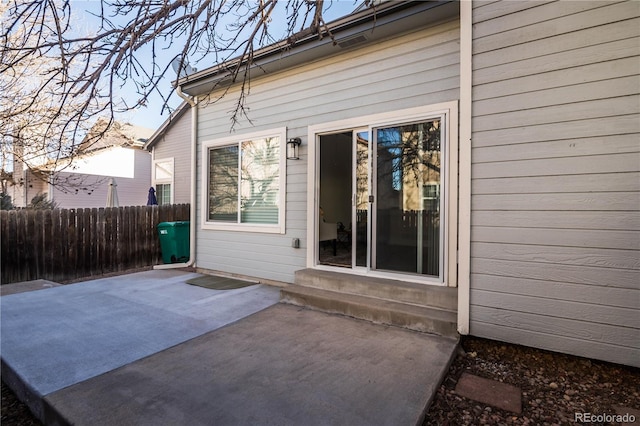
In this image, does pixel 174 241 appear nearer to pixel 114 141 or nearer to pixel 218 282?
pixel 218 282

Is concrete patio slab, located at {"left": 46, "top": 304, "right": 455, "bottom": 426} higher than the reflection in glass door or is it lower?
lower

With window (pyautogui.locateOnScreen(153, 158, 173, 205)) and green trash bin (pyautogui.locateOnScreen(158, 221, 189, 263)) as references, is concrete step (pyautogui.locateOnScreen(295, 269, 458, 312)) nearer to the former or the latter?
green trash bin (pyautogui.locateOnScreen(158, 221, 189, 263))

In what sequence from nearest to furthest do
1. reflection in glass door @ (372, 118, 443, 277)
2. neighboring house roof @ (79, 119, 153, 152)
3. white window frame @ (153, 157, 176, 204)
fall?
reflection in glass door @ (372, 118, 443, 277), neighboring house roof @ (79, 119, 153, 152), white window frame @ (153, 157, 176, 204)

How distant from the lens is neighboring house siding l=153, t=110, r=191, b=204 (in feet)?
32.8

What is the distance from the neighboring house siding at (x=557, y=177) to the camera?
2.18 metres

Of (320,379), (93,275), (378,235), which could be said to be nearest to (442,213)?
(378,235)

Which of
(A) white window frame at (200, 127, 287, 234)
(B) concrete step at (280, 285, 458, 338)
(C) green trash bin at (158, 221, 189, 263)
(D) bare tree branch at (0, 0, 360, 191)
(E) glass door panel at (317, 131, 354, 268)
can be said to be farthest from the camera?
(C) green trash bin at (158, 221, 189, 263)

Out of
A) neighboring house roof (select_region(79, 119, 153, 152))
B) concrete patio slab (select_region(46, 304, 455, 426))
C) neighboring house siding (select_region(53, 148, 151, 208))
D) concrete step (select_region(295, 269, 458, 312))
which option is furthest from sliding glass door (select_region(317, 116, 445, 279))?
neighboring house siding (select_region(53, 148, 151, 208))

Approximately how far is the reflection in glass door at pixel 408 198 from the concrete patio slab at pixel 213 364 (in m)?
0.89

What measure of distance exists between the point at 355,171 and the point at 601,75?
7.86 ft

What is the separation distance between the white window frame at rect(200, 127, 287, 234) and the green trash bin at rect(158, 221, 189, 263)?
34.4 inches

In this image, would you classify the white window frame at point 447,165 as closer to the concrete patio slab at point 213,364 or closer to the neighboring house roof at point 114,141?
the concrete patio slab at point 213,364

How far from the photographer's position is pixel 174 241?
20.3ft

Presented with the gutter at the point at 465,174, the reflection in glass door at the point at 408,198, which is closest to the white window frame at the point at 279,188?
the reflection in glass door at the point at 408,198
